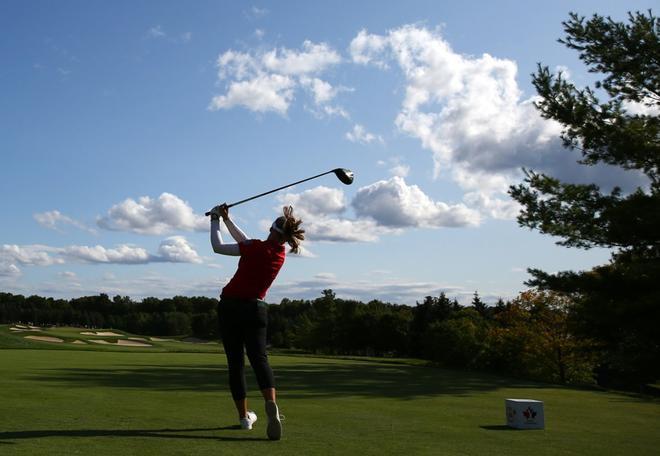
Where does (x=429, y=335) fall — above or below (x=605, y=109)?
below

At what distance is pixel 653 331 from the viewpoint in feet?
69.7

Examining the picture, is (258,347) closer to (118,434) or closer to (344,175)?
(118,434)

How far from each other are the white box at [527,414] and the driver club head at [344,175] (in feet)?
11.5

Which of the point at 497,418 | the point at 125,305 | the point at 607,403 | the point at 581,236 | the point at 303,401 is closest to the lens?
the point at 497,418

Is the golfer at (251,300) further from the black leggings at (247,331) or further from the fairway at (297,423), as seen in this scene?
the fairway at (297,423)

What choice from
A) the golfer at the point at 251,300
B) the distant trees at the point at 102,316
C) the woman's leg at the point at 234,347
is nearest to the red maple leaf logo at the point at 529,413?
the golfer at the point at 251,300

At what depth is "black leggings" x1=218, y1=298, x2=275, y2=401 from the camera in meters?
6.21

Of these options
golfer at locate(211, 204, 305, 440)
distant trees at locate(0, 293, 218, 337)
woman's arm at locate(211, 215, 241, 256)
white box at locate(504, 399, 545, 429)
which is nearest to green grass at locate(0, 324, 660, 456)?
white box at locate(504, 399, 545, 429)

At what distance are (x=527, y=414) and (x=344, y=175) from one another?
376cm

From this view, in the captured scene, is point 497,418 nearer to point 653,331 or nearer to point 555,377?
point 653,331

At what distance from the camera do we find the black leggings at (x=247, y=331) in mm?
6207

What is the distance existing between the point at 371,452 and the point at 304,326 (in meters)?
81.3

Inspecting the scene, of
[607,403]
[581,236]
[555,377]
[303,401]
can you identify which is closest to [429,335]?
[555,377]

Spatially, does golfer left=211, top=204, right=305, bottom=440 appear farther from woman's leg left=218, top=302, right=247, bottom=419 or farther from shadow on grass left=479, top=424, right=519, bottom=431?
shadow on grass left=479, top=424, right=519, bottom=431
